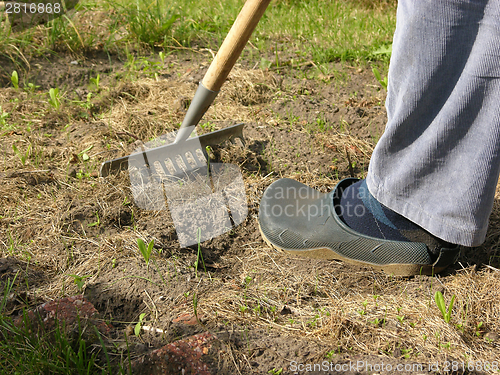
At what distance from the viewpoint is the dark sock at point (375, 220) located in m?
1.55

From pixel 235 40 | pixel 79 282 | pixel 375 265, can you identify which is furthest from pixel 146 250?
pixel 235 40

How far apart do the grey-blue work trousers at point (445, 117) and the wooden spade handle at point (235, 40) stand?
77cm

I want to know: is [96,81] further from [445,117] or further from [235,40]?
[445,117]

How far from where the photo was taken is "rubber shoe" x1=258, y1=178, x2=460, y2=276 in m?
1.56

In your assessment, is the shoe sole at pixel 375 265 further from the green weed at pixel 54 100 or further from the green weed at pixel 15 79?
the green weed at pixel 15 79

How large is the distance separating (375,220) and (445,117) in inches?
19.8

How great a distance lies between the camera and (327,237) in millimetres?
1660

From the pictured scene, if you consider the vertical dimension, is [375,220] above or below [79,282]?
above

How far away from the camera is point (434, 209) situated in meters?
1.42

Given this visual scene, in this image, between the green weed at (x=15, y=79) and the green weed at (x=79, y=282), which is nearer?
the green weed at (x=79, y=282)

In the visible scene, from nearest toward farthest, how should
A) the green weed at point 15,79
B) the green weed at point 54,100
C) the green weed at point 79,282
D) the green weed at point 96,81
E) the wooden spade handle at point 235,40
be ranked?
the green weed at point 79,282 → the wooden spade handle at point 235,40 → the green weed at point 54,100 → the green weed at point 15,79 → the green weed at point 96,81

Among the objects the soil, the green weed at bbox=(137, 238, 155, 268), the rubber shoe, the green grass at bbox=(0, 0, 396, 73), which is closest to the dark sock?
the rubber shoe

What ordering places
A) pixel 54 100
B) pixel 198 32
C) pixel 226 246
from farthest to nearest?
pixel 198 32 < pixel 54 100 < pixel 226 246

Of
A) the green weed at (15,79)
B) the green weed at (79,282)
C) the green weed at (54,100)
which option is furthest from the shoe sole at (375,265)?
the green weed at (15,79)
